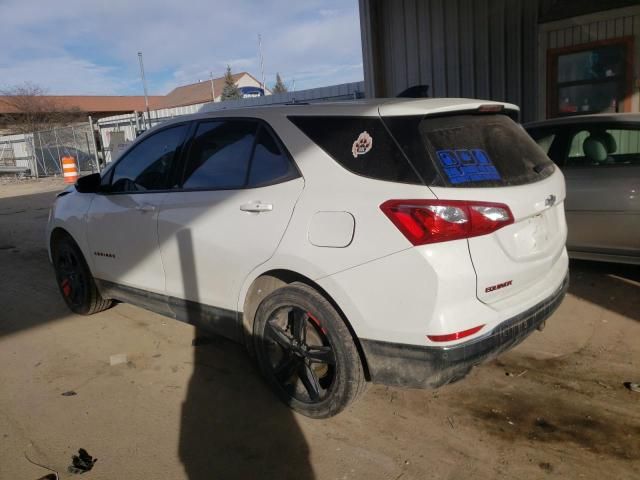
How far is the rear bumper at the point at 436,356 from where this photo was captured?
2.54 metres

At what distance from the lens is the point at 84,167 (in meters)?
23.4

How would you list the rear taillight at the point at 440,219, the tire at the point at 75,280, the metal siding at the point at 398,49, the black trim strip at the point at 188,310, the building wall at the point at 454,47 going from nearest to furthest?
the rear taillight at the point at 440,219 < the black trim strip at the point at 188,310 < the tire at the point at 75,280 < the building wall at the point at 454,47 < the metal siding at the point at 398,49

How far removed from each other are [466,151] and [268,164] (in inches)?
44.1

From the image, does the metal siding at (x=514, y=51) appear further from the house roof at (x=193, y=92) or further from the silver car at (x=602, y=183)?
the house roof at (x=193, y=92)

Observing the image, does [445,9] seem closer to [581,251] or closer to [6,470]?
[581,251]

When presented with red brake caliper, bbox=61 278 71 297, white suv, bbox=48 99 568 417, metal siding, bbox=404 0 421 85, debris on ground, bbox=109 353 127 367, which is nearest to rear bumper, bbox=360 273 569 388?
white suv, bbox=48 99 568 417

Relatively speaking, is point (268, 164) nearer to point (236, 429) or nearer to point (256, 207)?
point (256, 207)

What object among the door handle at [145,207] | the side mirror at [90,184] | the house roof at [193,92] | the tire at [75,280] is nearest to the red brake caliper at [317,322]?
the door handle at [145,207]

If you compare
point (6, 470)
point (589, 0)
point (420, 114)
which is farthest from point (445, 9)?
point (6, 470)

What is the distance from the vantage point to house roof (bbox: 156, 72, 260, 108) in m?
72.0

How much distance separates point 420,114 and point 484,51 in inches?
288

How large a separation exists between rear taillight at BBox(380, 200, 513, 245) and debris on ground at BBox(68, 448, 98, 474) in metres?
2.02

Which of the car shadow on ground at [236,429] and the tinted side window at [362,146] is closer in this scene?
the tinted side window at [362,146]

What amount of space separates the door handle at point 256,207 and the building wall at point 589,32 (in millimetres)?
7040
